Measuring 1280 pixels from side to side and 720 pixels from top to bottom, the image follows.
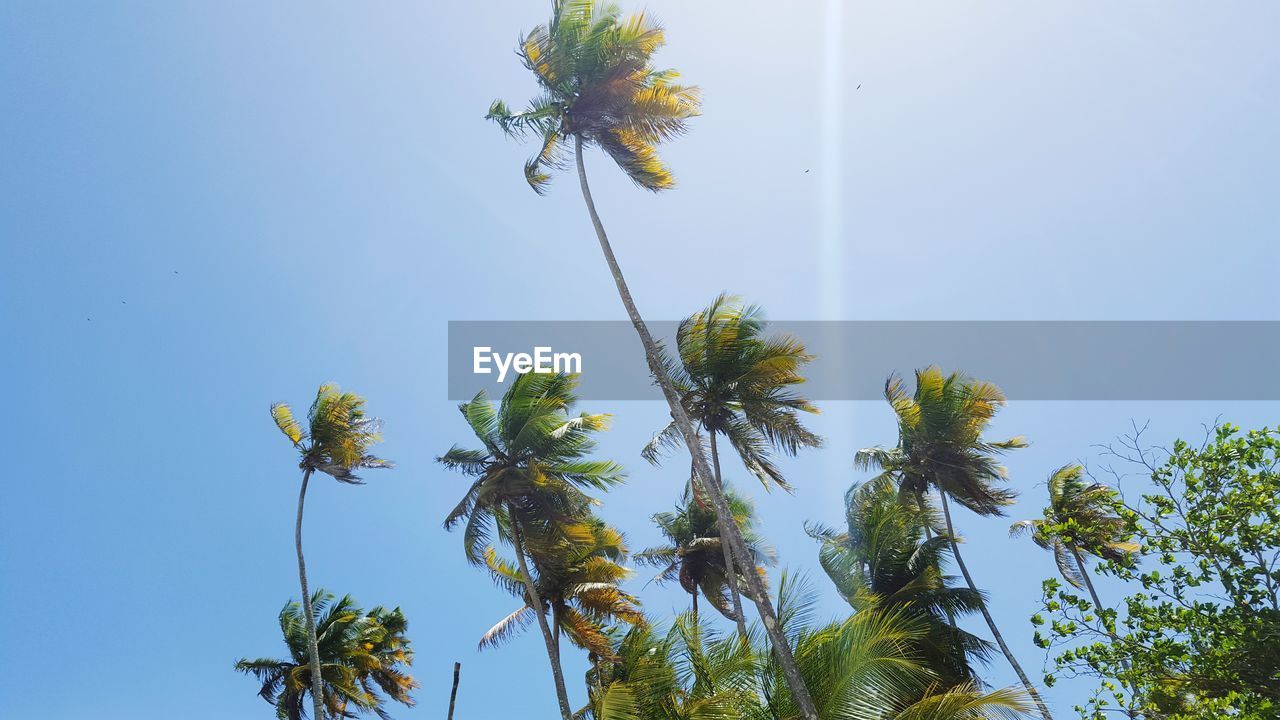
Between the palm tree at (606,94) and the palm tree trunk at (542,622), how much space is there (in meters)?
5.99

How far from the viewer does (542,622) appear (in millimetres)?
17672

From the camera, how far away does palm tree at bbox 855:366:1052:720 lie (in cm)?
1931

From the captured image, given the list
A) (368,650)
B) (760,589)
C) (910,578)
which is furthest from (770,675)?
(368,650)

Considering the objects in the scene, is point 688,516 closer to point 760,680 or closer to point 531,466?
point 531,466

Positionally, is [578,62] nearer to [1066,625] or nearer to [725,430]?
[725,430]

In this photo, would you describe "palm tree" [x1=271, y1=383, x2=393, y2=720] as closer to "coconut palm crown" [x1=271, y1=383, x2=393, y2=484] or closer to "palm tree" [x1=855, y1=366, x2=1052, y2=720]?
"coconut palm crown" [x1=271, y1=383, x2=393, y2=484]

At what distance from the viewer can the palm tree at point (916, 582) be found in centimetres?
1512

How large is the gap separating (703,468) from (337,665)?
16671 millimetres

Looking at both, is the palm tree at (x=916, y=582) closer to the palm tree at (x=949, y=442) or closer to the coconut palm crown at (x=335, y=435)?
the palm tree at (x=949, y=442)

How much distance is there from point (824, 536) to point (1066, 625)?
13.6 metres

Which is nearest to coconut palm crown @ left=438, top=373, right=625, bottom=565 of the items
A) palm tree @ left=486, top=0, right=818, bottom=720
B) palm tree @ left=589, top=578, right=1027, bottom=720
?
Answer: palm tree @ left=486, top=0, right=818, bottom=720

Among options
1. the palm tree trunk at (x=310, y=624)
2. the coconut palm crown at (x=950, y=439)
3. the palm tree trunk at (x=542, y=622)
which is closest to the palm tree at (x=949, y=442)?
the coconut palm crown at (x=950, y=439)

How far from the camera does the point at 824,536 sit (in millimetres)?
21719

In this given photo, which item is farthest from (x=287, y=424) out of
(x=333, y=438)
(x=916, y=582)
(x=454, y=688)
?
(x=916, y=582)
